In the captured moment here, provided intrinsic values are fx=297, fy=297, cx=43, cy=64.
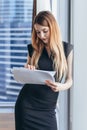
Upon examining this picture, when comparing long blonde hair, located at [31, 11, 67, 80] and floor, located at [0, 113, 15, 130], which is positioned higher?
long blonde hair, located at [31, 11, 67, 80]

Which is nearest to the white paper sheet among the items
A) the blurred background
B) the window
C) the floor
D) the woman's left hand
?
the woman's left hand

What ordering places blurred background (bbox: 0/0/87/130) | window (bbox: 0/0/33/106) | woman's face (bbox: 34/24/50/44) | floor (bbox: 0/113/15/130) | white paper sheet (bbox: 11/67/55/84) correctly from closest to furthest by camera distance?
white paper sheet (bbox: 11/67/55/84)
woman's face (bbox: 34/24/50/44)
blurred background (bbox: 0/0/87/130)
floor (bbox: 0/113/15/130)
window (bbox: 0/0/33/106)

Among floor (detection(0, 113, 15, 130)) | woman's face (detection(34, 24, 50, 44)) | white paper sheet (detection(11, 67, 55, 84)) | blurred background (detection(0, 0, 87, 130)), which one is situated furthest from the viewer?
floor (detection(0, 113, 15, 130))

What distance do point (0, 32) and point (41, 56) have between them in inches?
110

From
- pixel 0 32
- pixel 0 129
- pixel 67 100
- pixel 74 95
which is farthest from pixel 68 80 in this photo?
pixel 0 32

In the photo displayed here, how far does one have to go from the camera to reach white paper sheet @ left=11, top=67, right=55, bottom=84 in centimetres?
190

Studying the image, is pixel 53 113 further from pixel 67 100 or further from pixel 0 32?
pixel 0 32

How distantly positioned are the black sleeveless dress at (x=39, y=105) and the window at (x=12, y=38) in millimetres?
2619

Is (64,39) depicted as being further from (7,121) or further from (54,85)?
(7,121)

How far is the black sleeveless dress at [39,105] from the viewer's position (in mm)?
2072

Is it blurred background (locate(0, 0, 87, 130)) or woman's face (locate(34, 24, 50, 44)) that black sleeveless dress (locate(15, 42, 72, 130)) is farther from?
blurred background (locate(0, 0, 87, 130))

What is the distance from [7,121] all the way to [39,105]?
2.18 m

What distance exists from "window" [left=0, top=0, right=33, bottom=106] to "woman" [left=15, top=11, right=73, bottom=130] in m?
2.62

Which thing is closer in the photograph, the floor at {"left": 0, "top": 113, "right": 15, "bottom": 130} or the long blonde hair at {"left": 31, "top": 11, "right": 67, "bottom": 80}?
the long blonde hair at {"left": 31, "top": 11, "right": 67, "bottom": 80}
